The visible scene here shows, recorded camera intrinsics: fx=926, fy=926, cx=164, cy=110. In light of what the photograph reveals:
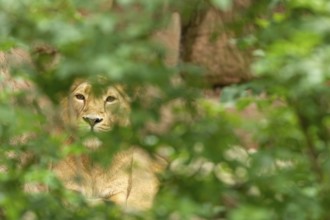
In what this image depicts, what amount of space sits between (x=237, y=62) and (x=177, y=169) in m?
6.02

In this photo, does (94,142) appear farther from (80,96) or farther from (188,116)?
(80,96)

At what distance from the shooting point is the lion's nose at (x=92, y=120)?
20.8 ft

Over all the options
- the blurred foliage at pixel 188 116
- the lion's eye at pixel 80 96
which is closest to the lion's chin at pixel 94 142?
the blurred foliage at pixel 188 116

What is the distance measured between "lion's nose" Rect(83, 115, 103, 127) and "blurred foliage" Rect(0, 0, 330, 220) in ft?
12.0

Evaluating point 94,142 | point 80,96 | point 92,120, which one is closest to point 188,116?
point 94,142

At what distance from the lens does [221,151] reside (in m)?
2.20

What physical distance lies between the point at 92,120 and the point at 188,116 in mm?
4187

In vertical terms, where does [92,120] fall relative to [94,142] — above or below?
above

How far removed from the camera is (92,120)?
6.44 meters

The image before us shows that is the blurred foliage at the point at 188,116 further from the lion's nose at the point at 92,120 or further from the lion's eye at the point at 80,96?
the lion's eye at the point at 80,96

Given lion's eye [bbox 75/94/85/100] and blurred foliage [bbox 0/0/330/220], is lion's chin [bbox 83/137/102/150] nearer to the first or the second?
blurred foliage [bbox 0/0/330/220]

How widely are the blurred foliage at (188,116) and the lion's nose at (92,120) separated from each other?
3658 mm

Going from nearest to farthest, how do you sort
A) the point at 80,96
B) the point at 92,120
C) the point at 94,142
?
the point at 94,142, the point at 92,120, the point at 80,96

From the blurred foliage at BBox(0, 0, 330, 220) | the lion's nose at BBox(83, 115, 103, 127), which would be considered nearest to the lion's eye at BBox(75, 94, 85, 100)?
the lion's nose at BBox(83, 115, 103, 127)
